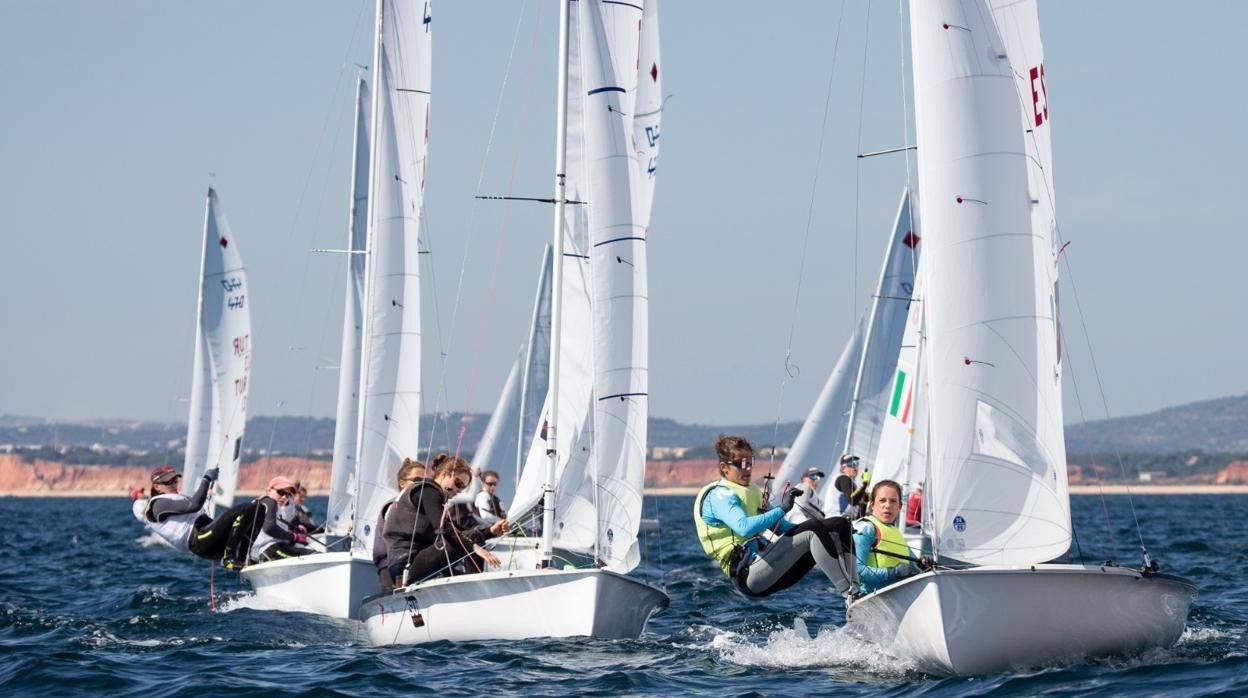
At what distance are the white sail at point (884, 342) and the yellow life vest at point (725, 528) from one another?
14355 mm

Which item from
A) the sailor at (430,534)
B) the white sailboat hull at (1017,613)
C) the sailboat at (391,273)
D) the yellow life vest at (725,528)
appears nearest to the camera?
the white sailboat hull at (1017,613)

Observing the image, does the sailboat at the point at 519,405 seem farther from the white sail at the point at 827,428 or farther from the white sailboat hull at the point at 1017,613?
the white sailboat hull at the point at 1017,613

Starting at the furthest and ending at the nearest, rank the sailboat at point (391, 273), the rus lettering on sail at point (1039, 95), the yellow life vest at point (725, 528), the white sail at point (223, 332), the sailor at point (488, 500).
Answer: the white sail at point (223, 332)
the sailor at point (488, 500)
the sailboat at point (391, 273)
the yellow life vest at point (725, 528)
the rus lettering on sail at point (1039, 95)

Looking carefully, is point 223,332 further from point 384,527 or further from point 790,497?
point 790,497

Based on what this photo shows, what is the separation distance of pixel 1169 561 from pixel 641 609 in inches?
492

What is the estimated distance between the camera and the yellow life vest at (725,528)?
11.3 m

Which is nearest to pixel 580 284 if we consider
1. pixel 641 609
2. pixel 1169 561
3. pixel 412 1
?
pixel 641 609

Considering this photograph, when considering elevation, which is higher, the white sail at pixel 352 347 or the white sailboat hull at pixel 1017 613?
the white sail at pixel 352 347

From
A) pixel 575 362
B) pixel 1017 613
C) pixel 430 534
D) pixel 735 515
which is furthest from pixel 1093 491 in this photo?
pixel 1017 613

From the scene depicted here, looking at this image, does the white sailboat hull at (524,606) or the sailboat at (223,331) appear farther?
the sailboat at (223,331)

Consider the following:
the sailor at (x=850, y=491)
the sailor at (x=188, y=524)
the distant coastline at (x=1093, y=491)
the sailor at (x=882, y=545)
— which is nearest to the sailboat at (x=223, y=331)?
the sailor at (x=850, y=491)

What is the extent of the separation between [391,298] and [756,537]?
7539 mm

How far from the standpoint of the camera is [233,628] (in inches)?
559

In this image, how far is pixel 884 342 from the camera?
1032 inches
